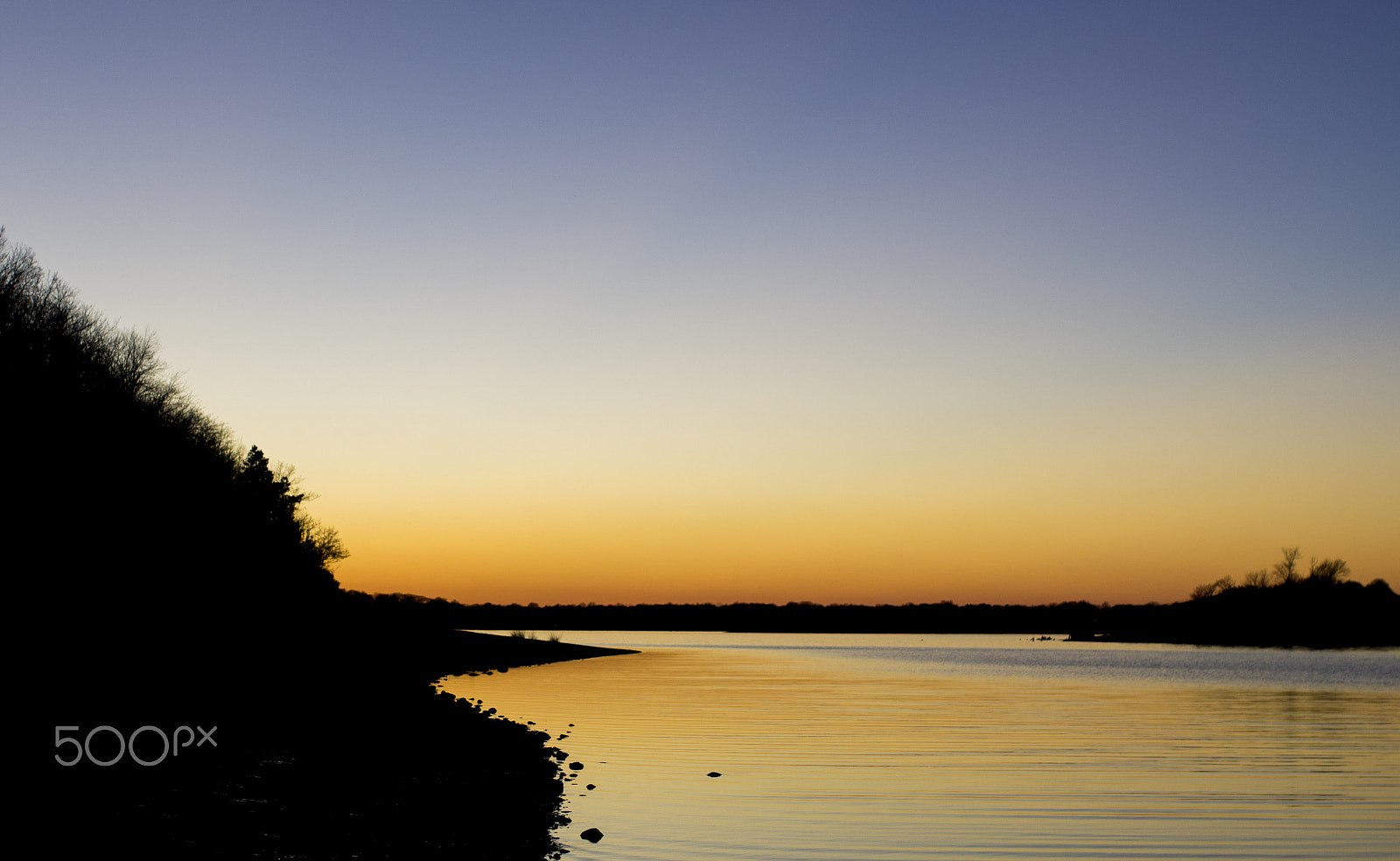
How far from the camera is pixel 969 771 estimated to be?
29469mm

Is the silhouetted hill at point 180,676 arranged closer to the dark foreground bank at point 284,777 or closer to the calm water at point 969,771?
the dark foreground bank at point 284,777

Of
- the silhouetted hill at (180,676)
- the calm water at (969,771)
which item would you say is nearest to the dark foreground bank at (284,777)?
the silhouetted hill at (180,676)

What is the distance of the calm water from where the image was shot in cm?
2022

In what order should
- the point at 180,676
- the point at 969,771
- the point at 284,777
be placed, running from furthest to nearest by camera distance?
the point at 180,676 → the point at 969,771 → the point at 284,777

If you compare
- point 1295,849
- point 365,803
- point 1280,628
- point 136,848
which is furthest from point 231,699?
point 1280,628

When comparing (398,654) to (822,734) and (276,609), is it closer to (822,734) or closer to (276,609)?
(276,609)

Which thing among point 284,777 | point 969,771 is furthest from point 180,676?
point 969,771

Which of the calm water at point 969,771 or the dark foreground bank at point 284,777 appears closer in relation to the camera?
the dark foreground bank at point 284,777

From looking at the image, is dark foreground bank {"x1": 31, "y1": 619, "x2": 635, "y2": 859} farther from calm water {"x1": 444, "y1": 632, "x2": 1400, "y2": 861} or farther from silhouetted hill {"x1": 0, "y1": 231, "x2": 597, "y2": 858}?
calm water {"x1": 444, "y1": 632, "x2": 1400, "y2": 861}

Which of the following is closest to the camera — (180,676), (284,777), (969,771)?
(284,777)

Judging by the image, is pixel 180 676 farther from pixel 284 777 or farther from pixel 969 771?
pixel 969 771

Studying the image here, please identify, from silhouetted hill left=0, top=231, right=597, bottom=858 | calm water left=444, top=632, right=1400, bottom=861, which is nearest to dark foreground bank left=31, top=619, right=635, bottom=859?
silhouetted hill left=0, top=231, right=597, bottom=858

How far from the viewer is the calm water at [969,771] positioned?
20219 mm

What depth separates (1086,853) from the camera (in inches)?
757
